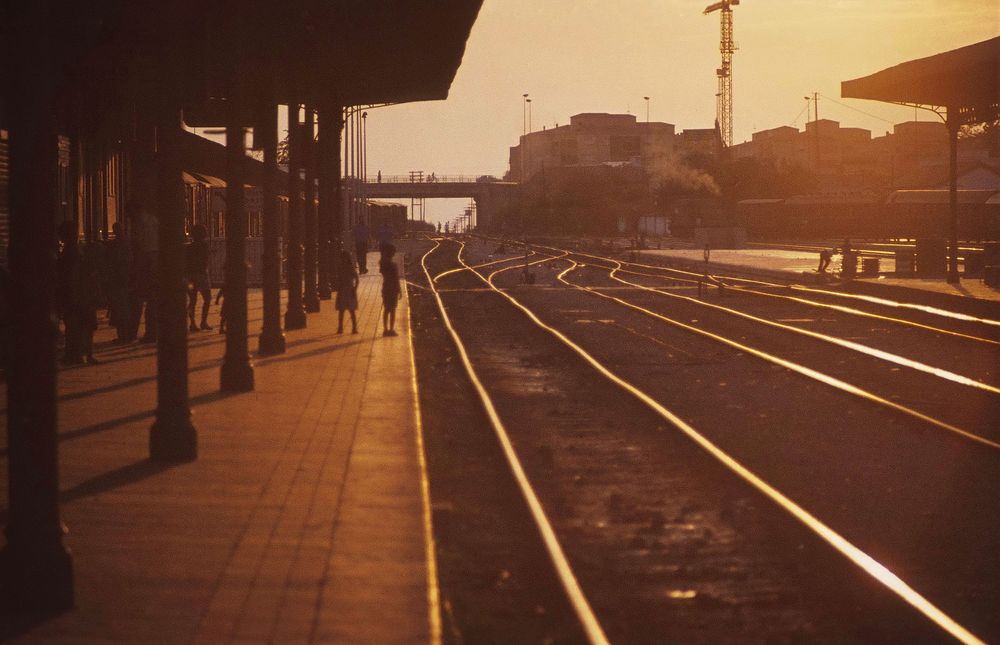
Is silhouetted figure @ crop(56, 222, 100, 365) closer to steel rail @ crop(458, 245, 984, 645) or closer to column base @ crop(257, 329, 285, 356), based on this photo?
column base @ crop(257, 329, 285, 356)

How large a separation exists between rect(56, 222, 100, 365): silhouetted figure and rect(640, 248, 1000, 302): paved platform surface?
1804 centimetres

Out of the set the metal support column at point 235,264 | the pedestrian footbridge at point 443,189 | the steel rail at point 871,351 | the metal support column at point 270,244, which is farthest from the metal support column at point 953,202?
the pedestrian footbridge at point 443,189

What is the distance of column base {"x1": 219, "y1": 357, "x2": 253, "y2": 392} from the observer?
14812 mm

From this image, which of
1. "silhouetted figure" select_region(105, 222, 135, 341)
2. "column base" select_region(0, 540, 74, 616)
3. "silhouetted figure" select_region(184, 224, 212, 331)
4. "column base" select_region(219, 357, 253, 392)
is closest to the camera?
"column base" select_region(0, 540, 74, 616)

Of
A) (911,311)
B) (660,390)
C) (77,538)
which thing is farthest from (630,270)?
(77,538)

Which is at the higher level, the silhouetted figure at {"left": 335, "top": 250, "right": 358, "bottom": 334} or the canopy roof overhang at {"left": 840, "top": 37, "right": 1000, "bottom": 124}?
the canopy roof overhang at {"left": 840, "top": 37, "right": 1000, "bottom": 124}

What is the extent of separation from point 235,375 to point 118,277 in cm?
556

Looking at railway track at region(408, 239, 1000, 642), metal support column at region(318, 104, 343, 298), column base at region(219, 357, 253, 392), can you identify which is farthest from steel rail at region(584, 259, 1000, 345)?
column base at region(219, 357, 253, 392)

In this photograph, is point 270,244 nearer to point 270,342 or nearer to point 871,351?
point 270,342

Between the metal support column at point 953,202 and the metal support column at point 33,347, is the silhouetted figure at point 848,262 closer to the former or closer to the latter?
the metal support column at point 953,202

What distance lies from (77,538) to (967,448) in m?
7.14

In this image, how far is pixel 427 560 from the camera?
7430 mm

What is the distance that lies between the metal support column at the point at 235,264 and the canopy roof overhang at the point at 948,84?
2263 centimetres

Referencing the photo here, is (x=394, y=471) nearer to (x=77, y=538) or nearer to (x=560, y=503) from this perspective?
(x=560, y=503)
